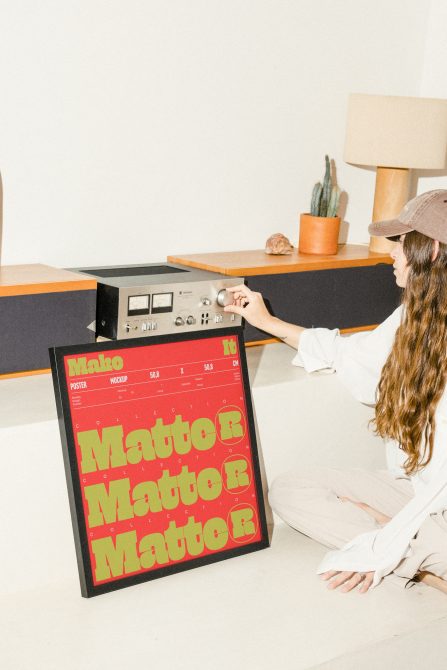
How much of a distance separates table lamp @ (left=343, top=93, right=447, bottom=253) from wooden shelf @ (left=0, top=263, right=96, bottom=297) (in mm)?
1058

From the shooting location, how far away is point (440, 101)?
96.9 inches

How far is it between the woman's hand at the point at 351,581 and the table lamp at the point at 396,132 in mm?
1340

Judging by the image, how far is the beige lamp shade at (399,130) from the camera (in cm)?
246

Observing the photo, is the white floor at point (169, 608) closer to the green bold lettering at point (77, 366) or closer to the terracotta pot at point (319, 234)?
the green bold lettering at point (77, 366)

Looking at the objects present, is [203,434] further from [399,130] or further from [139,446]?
[399,130]

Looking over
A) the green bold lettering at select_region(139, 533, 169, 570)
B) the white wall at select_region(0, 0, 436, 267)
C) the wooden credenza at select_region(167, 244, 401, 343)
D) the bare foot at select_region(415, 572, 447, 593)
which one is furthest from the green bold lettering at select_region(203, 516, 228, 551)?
the white wall at select_region(0, 0, 436, 267)

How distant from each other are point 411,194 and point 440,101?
23.3 inches

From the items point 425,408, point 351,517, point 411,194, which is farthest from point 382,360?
point 411,194

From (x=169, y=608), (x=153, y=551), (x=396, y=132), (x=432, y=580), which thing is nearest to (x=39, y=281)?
(x=153, y=551)

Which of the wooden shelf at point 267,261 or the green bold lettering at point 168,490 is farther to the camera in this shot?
the wooden shelf at point 267,261

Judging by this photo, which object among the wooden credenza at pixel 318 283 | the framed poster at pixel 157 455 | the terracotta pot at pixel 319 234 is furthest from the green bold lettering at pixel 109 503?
the terracotta pot at pixel 319 234

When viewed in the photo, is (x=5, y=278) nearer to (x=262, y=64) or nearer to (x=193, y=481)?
(x=193, y=481)

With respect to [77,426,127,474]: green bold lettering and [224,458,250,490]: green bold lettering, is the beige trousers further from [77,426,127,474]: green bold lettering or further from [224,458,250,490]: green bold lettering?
[77,426,127,474]: green bold lettering

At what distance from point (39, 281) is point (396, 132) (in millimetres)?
1246
